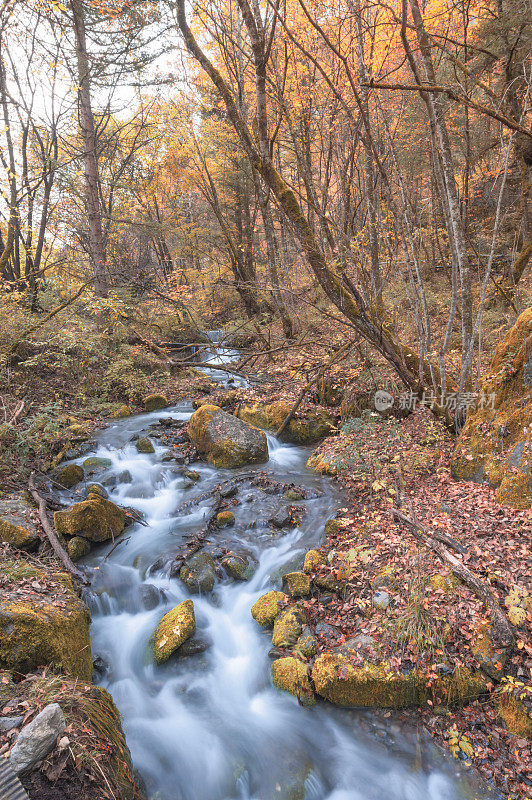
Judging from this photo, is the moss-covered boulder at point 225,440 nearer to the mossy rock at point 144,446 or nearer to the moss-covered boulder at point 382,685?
the mossy rock at point 144,446

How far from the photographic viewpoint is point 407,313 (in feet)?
40.5

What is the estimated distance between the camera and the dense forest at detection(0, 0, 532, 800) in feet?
10.7

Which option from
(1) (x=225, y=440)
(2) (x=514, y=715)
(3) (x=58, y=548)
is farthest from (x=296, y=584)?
(1) (x=225, y=440)

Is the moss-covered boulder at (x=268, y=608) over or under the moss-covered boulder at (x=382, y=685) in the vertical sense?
under

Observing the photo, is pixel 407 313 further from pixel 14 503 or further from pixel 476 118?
pixel 14 503

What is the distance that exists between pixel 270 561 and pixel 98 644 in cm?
239

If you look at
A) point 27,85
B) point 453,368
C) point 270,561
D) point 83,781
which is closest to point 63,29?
point 27,85

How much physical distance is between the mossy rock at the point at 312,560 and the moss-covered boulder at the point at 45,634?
2.62 m

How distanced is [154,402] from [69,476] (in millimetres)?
4388

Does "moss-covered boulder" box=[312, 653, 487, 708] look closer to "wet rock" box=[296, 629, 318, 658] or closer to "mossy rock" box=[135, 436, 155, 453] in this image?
"wet rock" box=[296, 629, 318, 658]

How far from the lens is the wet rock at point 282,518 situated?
6.27 metres

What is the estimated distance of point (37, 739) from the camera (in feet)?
7.18

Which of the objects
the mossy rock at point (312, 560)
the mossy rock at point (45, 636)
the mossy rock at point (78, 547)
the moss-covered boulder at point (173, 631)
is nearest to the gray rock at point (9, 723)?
the mossy rock at point (45, 636)

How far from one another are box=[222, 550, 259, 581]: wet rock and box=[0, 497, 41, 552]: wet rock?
8.41 ft
